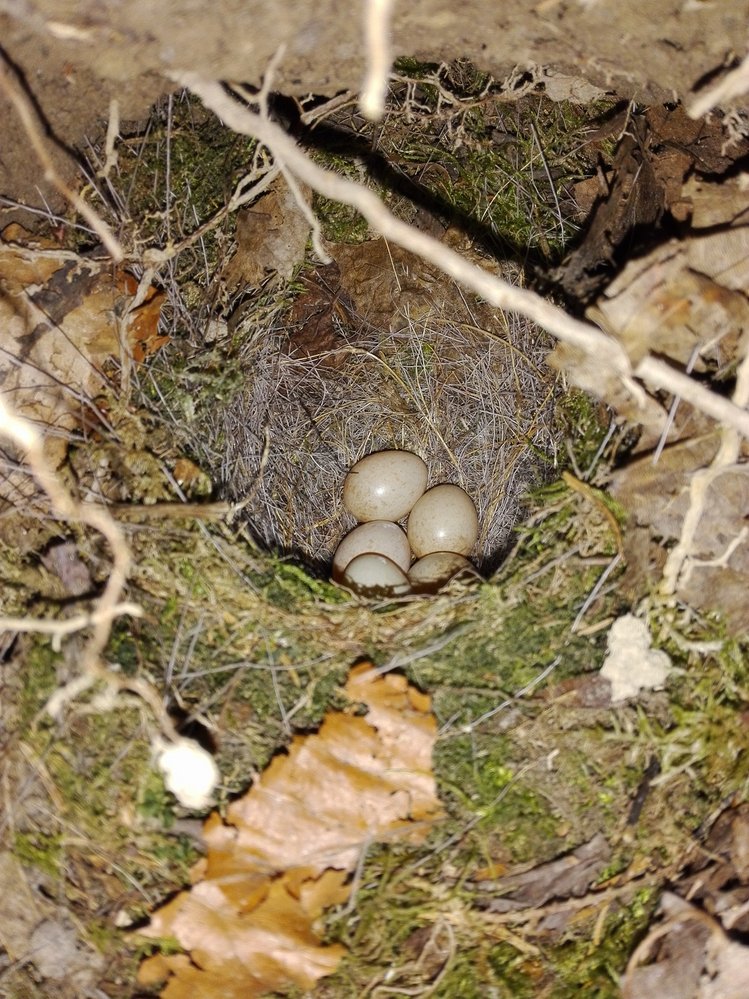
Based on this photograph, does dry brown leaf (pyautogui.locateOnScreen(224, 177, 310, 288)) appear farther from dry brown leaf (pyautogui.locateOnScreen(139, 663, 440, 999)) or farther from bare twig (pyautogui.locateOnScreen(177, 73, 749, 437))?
dry brown leaf (pyautogui.locateOnScreen(139, 663, 440, 999))

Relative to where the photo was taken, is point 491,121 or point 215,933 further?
point 491,121

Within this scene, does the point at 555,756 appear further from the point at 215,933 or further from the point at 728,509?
the point at 215,933

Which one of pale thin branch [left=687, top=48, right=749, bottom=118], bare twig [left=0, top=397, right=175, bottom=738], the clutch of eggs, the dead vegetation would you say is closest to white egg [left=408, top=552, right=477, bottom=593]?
the clutch of eggs

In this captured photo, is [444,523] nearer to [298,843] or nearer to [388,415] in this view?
[388,415]

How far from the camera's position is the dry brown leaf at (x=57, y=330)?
2533mm

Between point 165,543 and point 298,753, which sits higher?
point 165,543

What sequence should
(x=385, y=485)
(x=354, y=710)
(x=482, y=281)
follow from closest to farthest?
(x=482, y=281) < (x=354, y=710) < (x=385, y=485)

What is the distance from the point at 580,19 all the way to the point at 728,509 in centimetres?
130

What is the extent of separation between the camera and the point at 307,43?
2.22m

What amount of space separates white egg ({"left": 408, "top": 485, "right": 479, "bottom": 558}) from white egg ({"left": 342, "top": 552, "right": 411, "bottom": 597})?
0.22 metres

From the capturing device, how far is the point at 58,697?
5.97 feet

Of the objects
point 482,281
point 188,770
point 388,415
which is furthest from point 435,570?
point 482,281

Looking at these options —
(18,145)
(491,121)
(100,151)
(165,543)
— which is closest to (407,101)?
(491,121)

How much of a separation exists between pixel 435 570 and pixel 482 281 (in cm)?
→ 131
